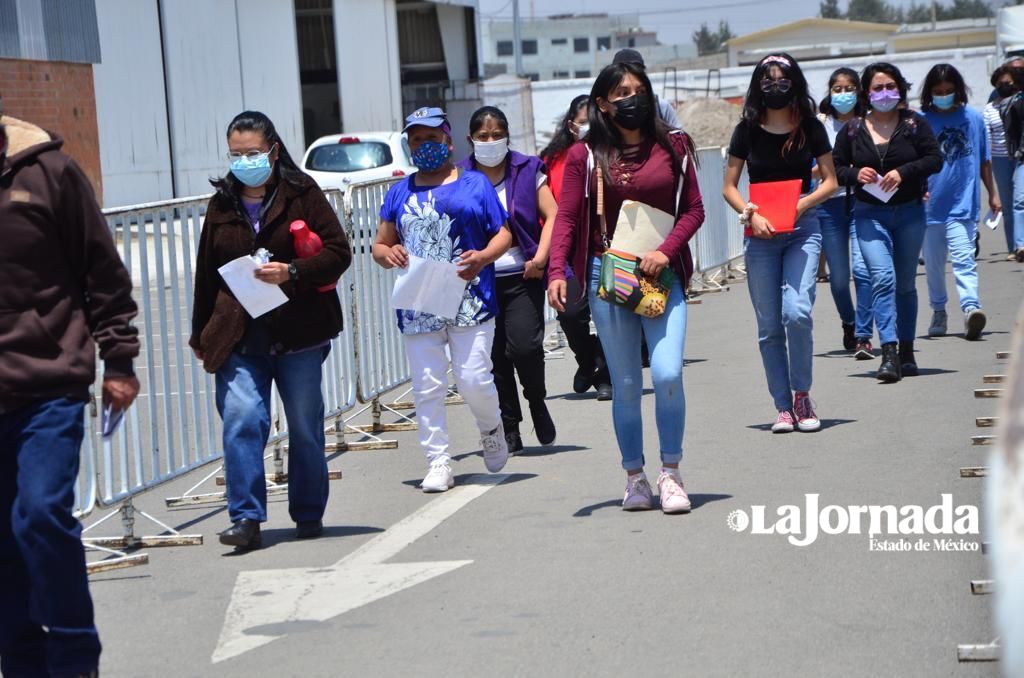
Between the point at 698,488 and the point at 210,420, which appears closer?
the point at 698,488

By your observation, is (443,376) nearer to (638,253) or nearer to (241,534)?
(638,253)

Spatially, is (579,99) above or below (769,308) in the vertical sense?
above

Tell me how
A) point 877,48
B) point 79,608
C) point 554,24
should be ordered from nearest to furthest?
point 79,608
point 877,48
point 554,24

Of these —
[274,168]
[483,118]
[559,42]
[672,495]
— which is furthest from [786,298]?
[559,42]

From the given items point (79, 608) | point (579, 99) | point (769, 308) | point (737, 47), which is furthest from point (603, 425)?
point (737, 47)

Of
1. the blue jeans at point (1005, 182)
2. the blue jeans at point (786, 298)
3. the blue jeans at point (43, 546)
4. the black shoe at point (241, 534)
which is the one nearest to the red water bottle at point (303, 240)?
the black shoe at point (241, 534)

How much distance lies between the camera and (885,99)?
10.2 m

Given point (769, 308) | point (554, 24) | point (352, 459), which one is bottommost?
point (352, 459)

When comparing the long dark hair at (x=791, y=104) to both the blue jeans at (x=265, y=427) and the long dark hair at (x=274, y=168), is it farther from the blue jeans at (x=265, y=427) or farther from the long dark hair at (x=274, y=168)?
the blue jeans at (x=265, y=427)

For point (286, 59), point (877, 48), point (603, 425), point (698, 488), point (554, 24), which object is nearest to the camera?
point (698, 488)

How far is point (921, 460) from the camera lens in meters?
7.90

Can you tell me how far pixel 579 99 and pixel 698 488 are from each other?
3673 millimetres

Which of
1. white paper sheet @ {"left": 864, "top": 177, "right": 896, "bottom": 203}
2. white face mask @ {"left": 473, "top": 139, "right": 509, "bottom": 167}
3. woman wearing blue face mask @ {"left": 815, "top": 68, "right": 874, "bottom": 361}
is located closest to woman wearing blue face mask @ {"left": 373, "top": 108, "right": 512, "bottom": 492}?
white face mask @ {"left": 473, "top": 139, "right": 509, "bottom": 167}

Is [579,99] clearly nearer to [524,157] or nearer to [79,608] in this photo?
[524,157]
